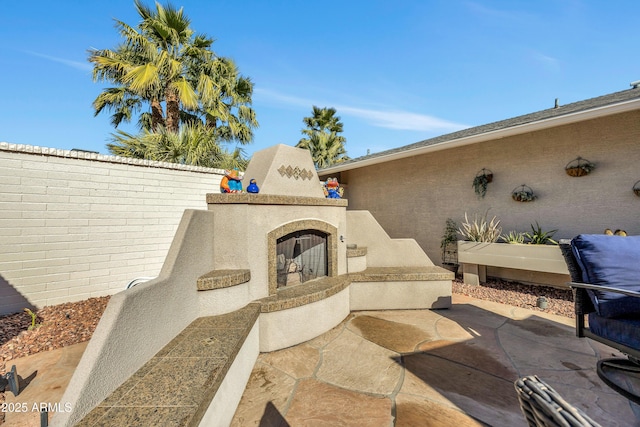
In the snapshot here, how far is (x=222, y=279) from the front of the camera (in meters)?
2.81

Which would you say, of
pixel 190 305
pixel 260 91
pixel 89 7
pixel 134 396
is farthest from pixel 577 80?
pixel 89 7

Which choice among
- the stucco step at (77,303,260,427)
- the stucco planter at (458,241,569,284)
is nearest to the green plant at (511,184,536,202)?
the stucco planter at (458,241,569,284)

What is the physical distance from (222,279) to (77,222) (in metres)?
3.50

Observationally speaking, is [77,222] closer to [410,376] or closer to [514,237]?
[410,376]

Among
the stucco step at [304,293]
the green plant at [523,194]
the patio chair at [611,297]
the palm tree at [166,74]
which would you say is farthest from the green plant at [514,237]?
the palm tree at [166,74]

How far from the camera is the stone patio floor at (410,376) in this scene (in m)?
2.10

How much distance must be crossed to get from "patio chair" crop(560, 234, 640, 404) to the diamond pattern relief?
3271 millimetres

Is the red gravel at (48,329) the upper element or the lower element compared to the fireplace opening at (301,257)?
lower

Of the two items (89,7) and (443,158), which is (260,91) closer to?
(89,7)

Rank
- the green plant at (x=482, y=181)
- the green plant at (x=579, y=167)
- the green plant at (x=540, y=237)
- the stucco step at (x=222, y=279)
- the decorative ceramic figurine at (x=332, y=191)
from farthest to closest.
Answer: the green plant at (x=482, y=181) < the green plant at (x=540, y=237) < the green plant at (x=579, y=167) < the decorative ceramic figurine at (x=332, y=191) < the stucco step at (x=222, y=279)

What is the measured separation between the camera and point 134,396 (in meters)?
1.55

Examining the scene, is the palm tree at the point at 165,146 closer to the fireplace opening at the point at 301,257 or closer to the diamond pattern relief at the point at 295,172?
the diamond pattern relief at the point at 295,172

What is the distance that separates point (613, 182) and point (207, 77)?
10.8 meters

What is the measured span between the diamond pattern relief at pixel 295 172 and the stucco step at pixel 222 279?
1521 mm
